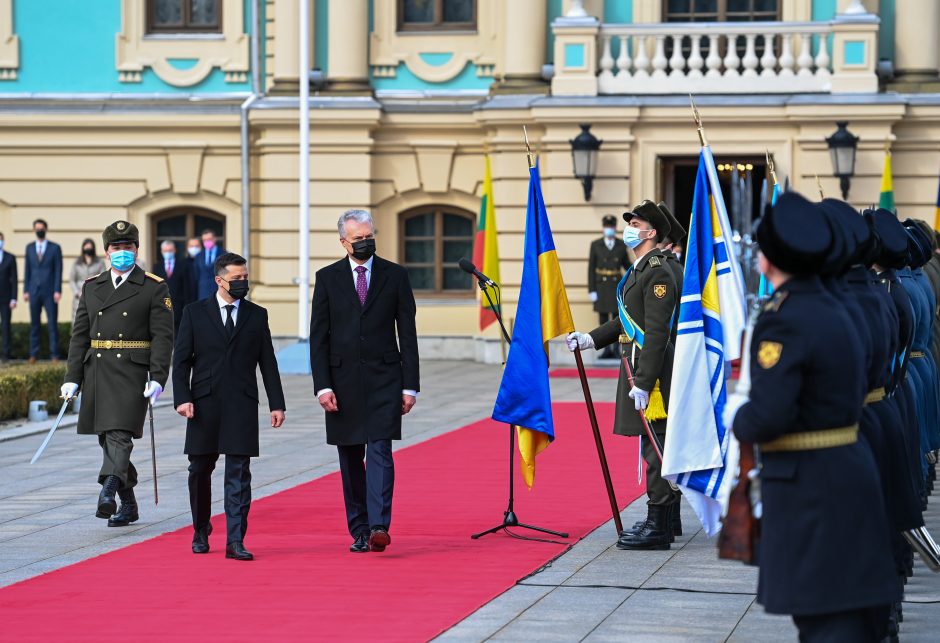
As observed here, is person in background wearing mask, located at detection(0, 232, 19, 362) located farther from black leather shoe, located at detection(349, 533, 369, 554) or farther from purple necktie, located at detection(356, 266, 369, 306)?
black leather shoe, located at detection(349, 533, 369, 554)

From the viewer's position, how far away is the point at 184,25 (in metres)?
24.6

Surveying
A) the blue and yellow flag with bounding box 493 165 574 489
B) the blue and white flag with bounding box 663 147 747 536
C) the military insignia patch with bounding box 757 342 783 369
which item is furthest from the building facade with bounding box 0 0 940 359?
the military insignia patch with bounding box 757 342 783 369

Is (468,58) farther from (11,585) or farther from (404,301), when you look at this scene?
(11,585)

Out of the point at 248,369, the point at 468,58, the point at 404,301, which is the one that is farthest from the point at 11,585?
the point at 468,58

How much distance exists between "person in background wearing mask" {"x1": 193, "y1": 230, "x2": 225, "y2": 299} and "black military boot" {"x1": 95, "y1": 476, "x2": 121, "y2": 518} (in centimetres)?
1239

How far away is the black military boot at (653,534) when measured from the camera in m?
9.27

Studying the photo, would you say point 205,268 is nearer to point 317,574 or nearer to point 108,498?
point 108,498

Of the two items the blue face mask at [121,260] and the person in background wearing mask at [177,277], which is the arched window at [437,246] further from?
the blue face mask at [121,260]

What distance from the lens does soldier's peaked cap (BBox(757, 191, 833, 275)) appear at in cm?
544

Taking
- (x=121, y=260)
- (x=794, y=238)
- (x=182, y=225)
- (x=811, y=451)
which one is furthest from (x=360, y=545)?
(x=182, y=225)

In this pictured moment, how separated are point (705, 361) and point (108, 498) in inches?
146

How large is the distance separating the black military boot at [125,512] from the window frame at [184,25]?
15.2 meters

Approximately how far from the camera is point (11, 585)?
8.31 metres

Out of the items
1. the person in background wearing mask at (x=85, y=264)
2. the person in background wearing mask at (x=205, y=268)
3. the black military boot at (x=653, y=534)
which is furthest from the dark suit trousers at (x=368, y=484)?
the person in background wearing mask at (x=85, y=264)
